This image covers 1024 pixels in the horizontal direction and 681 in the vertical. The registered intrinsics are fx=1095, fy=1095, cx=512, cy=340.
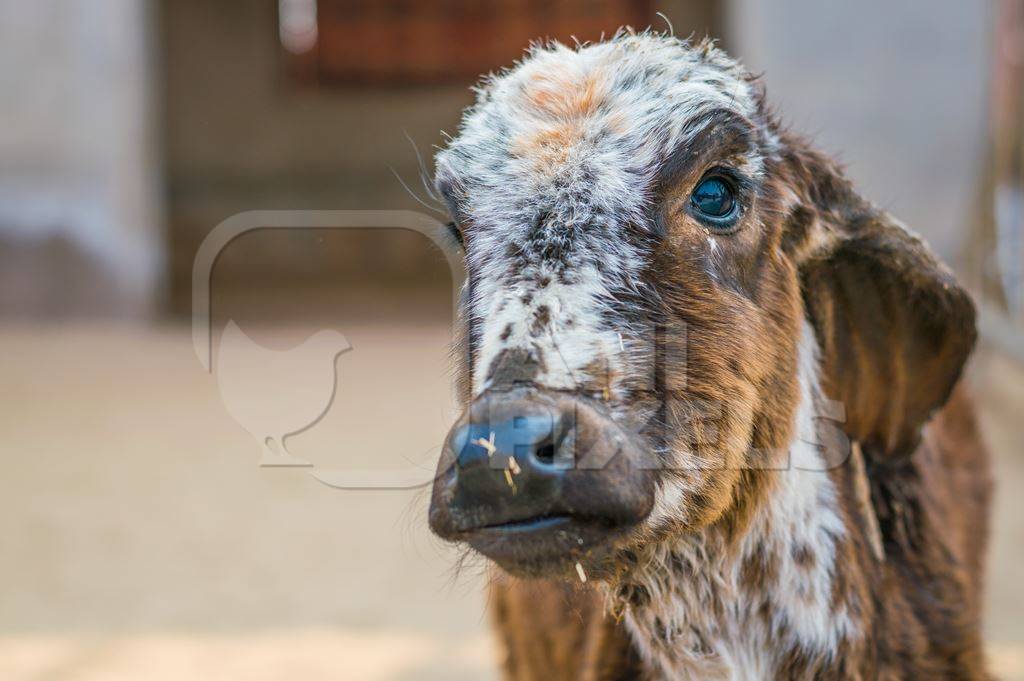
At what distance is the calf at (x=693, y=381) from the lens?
156cm

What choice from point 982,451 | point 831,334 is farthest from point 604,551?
point 982,451

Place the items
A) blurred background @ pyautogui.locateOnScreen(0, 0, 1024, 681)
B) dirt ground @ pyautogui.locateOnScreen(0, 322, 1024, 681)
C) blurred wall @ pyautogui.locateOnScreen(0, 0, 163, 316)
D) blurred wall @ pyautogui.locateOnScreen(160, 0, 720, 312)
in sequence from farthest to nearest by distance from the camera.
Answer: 1. blurred wall @ pyautogui.locateOnScreen(160, 0, 720, 312)
2. blurred wall @ pyautogui.locateOnScreen(0, 0, 163, 316)
3. blurred background @ pyautogui.locateOnScreen(0, 0, 1024, 681)
4. dirt ground @ pyautogui.locateOnScreen(0, 322, 1024, 681)

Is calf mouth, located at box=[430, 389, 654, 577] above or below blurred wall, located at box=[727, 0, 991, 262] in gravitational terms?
below

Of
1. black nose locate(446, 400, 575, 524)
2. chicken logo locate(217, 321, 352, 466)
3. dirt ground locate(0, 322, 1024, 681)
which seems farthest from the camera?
chicken logo locate(217, 321, 352, 466)

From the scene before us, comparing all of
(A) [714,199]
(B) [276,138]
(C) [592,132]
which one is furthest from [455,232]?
(B) [276,138]

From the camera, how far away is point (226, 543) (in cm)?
436

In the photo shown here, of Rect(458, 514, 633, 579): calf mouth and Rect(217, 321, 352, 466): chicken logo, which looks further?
Rect(217, 321, 352, 466): chicken logo

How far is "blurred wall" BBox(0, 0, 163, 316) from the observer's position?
8664mm

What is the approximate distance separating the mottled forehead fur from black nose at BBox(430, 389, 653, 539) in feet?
1.22

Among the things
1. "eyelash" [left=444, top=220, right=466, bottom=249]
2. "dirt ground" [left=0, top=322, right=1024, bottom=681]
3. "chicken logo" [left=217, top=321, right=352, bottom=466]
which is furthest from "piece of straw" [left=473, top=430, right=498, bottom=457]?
"chicken logo" [left=217, top=321, right=352, bottom=466]

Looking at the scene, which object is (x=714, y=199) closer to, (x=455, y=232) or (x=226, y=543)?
(x=455, y=232)

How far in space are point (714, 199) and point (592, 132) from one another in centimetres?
24

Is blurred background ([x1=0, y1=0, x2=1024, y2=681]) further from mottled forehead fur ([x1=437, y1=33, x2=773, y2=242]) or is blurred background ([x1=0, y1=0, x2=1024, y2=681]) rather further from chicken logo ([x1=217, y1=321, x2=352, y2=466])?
mottled forehead fur ([x1=437, y1=33, x2=773, y2=242])

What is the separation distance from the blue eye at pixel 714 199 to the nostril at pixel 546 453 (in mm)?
561
